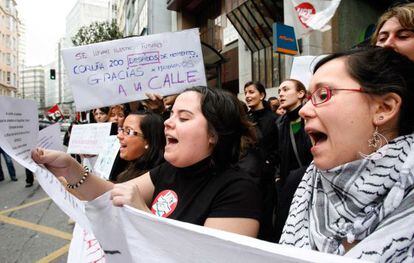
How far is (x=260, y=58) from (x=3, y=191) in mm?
8236

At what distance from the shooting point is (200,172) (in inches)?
61.8

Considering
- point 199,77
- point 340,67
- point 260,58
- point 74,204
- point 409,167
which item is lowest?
point 74,204

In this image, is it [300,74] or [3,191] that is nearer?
[300,74]

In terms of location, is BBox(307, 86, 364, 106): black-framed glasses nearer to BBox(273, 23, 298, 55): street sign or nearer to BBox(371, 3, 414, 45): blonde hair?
BBox(371, 3, 414, 45): blonde hair

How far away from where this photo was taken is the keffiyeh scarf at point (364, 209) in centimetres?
88

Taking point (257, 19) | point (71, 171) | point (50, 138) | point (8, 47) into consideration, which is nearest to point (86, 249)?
point (71, 171)

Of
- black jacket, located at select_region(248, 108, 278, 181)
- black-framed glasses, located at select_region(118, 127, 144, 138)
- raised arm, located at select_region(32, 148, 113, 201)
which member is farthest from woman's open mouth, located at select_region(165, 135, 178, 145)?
black jacket, located at select_region(248, 108, 278, 181)

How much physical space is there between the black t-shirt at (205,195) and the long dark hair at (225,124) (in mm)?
94

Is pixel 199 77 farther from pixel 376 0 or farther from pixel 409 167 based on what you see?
pixel 376 0

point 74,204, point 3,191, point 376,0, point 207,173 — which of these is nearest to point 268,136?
point 207,173

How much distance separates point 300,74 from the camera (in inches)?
132

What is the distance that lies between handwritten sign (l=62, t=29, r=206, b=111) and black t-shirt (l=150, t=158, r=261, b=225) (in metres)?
1.47

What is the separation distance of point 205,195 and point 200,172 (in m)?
0.15

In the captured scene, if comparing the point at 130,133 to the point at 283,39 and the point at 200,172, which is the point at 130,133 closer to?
the point at 200,172
